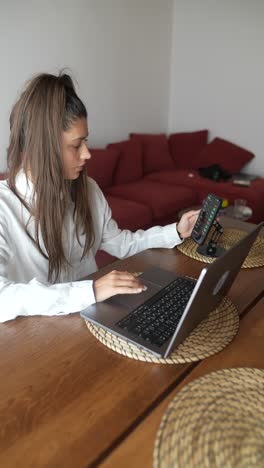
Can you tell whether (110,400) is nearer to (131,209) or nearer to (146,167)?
(131,209)

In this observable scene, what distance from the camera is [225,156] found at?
3945 millimetres

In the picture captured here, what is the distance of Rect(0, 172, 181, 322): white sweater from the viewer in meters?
0.93

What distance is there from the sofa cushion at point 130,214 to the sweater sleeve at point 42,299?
178 cm

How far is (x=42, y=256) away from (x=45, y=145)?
34 cm

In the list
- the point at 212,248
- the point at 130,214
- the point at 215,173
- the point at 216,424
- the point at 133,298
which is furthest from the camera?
the point at 215,173

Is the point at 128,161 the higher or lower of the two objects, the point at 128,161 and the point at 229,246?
the lower

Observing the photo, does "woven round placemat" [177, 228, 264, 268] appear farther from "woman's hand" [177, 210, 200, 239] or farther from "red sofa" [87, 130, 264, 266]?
"red sofa" [87, 130, 264, 266]

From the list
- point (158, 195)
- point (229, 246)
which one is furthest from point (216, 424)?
point (158, 195)

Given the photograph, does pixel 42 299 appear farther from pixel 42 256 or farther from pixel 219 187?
pixel 219 187

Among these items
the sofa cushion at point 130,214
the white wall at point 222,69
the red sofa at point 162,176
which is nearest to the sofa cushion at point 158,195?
the red sofa at point 162,176

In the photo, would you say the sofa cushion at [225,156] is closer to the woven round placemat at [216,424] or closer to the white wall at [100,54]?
the white wall at [100,54]

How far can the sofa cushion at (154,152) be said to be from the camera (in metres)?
3.78

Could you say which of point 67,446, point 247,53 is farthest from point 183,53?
point 67,446

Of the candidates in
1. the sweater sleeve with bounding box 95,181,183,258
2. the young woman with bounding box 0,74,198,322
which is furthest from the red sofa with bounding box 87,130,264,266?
the young woman with bounding box 0,74,198,322
